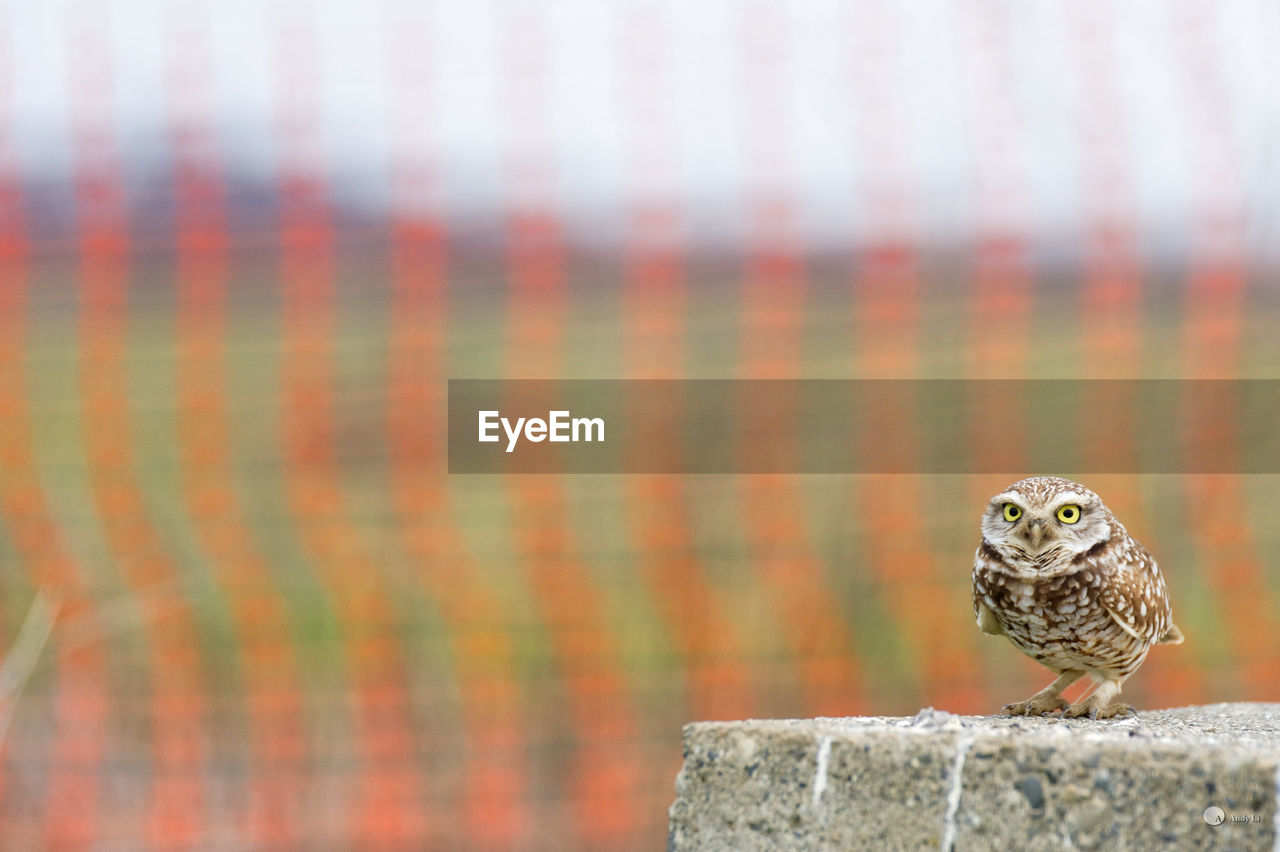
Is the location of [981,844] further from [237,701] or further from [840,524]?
[237,701]

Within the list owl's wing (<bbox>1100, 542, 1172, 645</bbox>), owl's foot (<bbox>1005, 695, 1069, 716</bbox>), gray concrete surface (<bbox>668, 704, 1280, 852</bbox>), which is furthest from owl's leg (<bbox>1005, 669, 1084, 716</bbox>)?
gray concrete surface (<bbox>668, 704, 1280, 852</bbox>)

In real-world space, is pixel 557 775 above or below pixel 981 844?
below

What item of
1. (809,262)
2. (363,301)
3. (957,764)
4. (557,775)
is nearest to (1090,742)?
(957,764)

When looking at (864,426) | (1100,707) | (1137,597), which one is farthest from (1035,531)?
(864,426)

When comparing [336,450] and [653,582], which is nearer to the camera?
[653,582]

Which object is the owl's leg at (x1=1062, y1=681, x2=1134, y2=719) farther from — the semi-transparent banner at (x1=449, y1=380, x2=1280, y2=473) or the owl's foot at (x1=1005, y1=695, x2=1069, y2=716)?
the semi-transparent banner at (x1=449, y1=380, x2=1280, y2=473)
